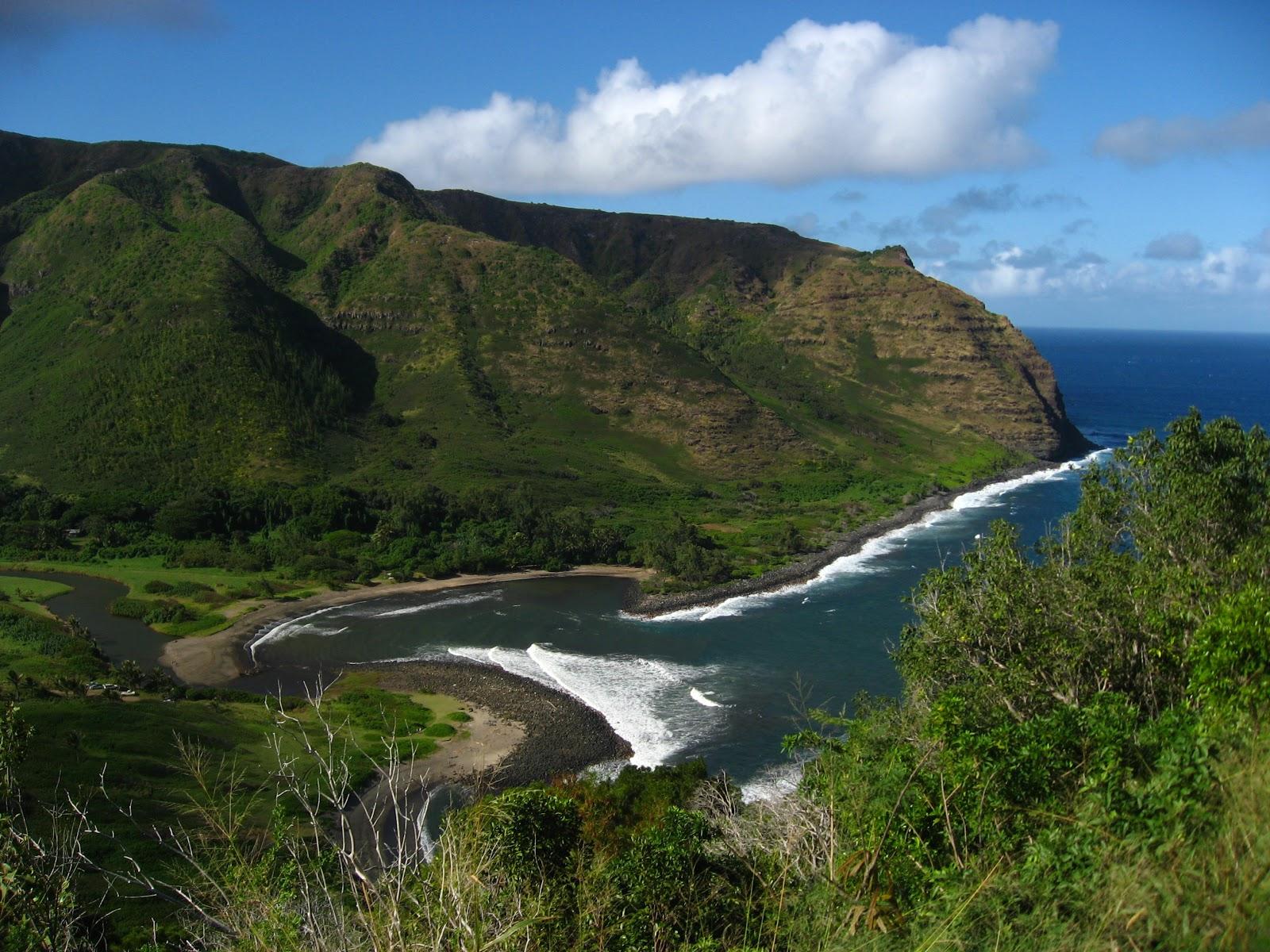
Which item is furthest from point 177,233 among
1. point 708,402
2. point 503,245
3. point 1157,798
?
point 1157,798

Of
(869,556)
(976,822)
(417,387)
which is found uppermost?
(417,387)

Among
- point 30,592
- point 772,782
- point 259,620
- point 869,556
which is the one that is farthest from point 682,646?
point 30,592

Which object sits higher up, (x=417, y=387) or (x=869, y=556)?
(x=417, y=387)

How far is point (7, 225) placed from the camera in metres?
142

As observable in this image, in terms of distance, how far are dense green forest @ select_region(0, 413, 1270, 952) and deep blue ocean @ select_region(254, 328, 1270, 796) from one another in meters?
17.5

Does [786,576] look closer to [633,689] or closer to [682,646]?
[682,646]

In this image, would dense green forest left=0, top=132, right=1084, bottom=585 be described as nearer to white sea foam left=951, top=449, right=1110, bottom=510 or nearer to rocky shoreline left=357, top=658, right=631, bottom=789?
white sea foam left=951, top=449, right=1110, bottom=510

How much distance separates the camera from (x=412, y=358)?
129875 millimetres

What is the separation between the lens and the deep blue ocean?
47469 millimetres

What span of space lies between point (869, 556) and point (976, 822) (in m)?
74.5

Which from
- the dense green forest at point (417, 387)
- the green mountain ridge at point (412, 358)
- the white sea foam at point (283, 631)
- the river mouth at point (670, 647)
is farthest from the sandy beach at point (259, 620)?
the green mountain ridge at point (412, 358)

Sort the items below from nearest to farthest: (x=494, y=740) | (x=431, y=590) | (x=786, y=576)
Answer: (x=494, y=740), (x=431, y=590), (x=786, y=576)

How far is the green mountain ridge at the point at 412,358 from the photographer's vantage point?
10244cm

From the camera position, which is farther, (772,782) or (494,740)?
(494,740)
